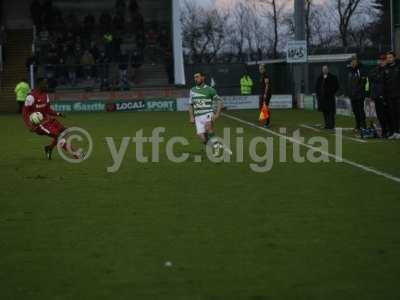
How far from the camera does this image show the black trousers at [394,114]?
2318 centimetres

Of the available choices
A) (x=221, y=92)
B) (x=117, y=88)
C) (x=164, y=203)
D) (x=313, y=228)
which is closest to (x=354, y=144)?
(x=164, y=203)

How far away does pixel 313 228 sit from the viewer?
34.1 feet

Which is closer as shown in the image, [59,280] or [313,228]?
[59,280]

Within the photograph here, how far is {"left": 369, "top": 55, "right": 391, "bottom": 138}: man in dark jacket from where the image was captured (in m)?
23.5

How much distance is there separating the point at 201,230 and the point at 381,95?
46.0 feet

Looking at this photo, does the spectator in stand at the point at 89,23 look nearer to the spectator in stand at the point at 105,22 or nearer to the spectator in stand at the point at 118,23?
the spectator in stand at the point at 105,22

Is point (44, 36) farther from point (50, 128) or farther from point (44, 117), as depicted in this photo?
point (50, 128)

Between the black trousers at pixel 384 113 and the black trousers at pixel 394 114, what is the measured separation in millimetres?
142

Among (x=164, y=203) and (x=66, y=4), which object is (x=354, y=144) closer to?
(x=164, y=203)

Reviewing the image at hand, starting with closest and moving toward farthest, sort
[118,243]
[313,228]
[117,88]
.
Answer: [118,243] → [313,228] → [117,88]

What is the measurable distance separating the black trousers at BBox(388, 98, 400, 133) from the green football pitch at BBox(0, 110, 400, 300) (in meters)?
4.19

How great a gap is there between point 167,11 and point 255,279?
49.7m

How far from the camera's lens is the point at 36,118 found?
66.8 feet

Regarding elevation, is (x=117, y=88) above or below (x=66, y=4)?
below
